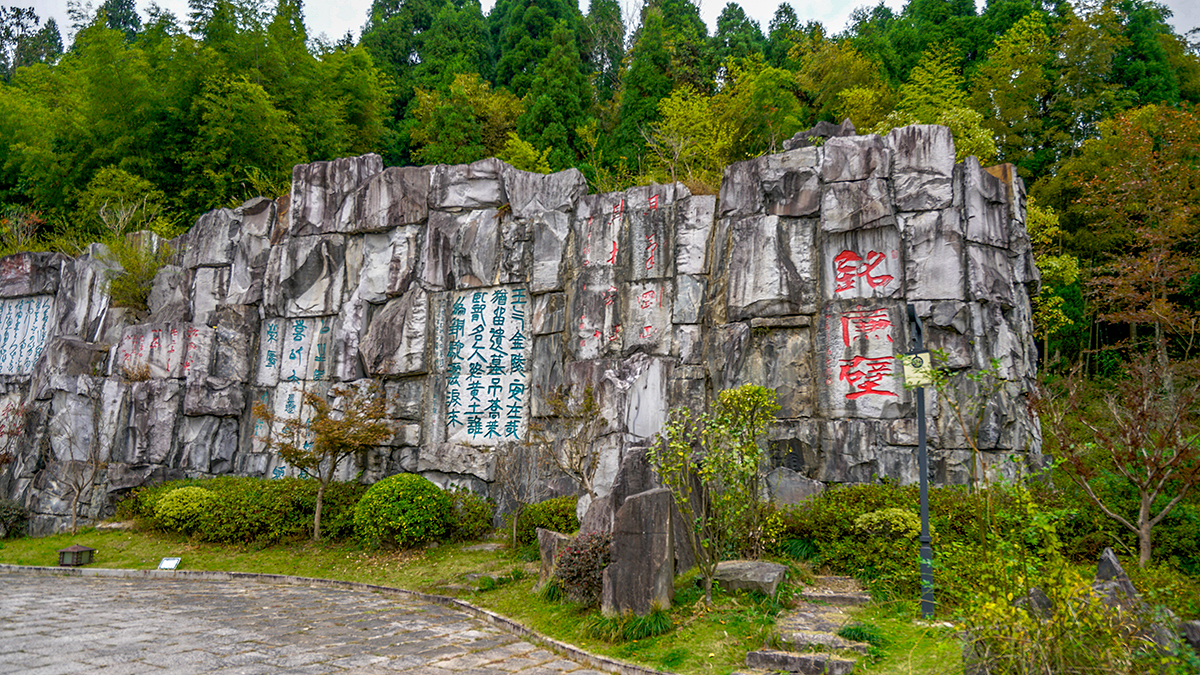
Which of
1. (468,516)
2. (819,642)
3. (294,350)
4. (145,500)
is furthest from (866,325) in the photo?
(145,500)

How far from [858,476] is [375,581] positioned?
658 cm

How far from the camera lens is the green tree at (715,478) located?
700cm

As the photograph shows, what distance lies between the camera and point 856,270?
10477mm

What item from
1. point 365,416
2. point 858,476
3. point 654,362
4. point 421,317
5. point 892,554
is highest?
point 421,317

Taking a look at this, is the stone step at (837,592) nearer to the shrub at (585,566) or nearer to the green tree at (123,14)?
the shrub at (585,566)

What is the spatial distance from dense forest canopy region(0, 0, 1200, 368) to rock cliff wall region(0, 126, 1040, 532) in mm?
1842

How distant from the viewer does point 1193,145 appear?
1358 centimetres

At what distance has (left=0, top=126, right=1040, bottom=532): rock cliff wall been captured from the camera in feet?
33.1

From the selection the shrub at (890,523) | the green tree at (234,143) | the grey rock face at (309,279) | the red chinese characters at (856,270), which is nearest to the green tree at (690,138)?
the red chinese characters at (856,270)

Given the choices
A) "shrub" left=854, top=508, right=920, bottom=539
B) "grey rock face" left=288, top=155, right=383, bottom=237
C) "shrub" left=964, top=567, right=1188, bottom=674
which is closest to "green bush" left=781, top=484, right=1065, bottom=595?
"shrub" left=854, top=508, right=920, bottom=539

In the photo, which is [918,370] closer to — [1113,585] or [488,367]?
[1113,585]

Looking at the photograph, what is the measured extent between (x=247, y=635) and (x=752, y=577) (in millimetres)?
4665

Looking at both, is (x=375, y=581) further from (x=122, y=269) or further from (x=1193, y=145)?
(x=1193, y=145)

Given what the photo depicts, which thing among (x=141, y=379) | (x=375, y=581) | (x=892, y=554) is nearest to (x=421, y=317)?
(x=375, y=581)
